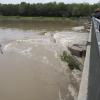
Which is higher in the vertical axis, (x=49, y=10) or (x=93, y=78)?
(x=93, y=78)

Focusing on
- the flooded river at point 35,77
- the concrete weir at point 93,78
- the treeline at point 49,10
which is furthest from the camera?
the treeline at point 49,10

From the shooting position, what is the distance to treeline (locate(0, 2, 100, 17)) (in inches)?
2048

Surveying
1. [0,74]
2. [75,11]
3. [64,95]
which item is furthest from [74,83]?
[75,11]

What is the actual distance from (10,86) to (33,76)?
129 cm

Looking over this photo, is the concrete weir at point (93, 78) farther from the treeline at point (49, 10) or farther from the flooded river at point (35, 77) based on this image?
the treeline at point (49, 10)

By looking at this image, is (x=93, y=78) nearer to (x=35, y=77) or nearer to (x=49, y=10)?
(x=35, y=77)

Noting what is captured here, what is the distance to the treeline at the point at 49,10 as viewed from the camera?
52.0 meters

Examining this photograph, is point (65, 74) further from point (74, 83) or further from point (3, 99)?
point (3, 99)

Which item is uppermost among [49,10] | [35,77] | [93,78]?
[93,78]

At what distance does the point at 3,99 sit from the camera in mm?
7652

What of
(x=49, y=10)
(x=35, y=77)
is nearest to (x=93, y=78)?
(x=35, y=77)

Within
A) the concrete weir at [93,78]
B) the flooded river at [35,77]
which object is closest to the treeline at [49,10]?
the flooded river at [35,77]

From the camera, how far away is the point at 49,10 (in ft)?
181

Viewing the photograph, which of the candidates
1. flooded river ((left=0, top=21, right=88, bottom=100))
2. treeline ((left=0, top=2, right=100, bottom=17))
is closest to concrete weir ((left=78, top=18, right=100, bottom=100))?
flooded river ((left=0, top=21, right=88, bottom=100))
